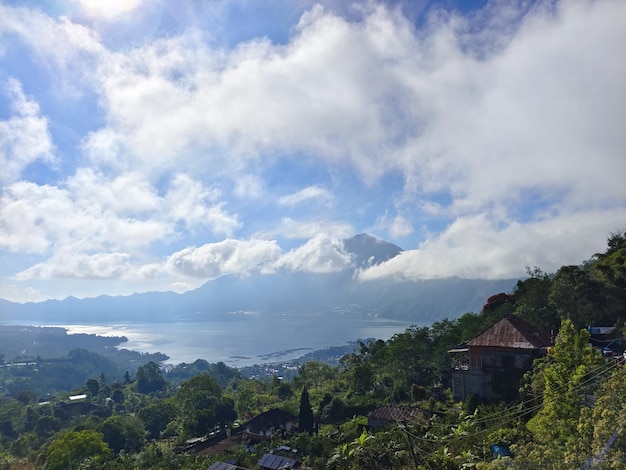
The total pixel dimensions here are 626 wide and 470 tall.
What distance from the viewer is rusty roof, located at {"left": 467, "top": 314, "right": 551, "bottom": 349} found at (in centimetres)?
2002

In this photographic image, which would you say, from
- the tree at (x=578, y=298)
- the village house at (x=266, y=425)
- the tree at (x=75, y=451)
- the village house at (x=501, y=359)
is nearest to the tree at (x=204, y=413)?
the village house at (x=266, y=425)

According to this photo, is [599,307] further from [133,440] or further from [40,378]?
[40,378]

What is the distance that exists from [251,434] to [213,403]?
7.76 metres

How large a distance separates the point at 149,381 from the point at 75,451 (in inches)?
2515

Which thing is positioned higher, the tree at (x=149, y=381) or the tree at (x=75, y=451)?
the tree at (x=75, y=451)

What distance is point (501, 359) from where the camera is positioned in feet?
67.1

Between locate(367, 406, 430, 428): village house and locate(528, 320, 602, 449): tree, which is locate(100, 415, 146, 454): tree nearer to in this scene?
locate(367, 406, 430, 428): village house

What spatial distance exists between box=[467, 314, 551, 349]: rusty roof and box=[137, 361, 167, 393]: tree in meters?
81.0

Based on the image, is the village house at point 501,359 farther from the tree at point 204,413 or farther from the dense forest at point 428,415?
the tree at point 204,413

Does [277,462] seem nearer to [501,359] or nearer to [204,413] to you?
[501,359]

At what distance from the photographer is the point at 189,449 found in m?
30.2

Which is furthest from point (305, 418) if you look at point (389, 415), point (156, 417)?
point (156, 417)

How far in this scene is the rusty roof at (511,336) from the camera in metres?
20.0

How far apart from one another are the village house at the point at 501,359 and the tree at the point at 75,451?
23153mm
